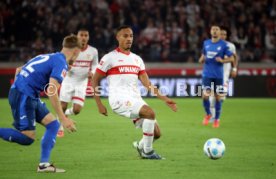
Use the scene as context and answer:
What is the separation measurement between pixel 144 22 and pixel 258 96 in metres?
5.51

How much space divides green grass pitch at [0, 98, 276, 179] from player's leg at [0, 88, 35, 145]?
481mm

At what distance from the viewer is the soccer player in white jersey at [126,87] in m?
9.84

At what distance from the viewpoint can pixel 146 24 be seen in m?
25.4

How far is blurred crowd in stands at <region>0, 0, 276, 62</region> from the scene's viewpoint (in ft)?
79.6

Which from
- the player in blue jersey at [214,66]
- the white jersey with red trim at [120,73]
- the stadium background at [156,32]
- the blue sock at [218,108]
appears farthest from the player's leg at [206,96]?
the stadium background at [156,32]

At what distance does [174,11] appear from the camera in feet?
85.7

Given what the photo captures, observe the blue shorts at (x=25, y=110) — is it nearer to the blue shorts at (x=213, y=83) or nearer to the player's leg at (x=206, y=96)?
the player's leg at (x=206, y=96)

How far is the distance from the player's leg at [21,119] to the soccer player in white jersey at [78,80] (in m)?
5.19

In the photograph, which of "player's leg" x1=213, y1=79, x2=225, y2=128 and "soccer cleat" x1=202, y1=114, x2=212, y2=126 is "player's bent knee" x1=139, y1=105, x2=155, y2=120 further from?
"soccer cleat" x1=202, y1=114, x2=212, y2=126

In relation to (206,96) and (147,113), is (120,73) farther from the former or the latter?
(206,96)

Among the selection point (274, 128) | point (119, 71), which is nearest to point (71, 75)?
point (119, 71)

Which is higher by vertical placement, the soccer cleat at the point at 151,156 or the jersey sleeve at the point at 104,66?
the jersey sleeve at the point at 104,66

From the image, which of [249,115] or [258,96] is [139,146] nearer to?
[249,115]

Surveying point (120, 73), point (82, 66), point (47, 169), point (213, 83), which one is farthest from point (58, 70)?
point (213, 83)
